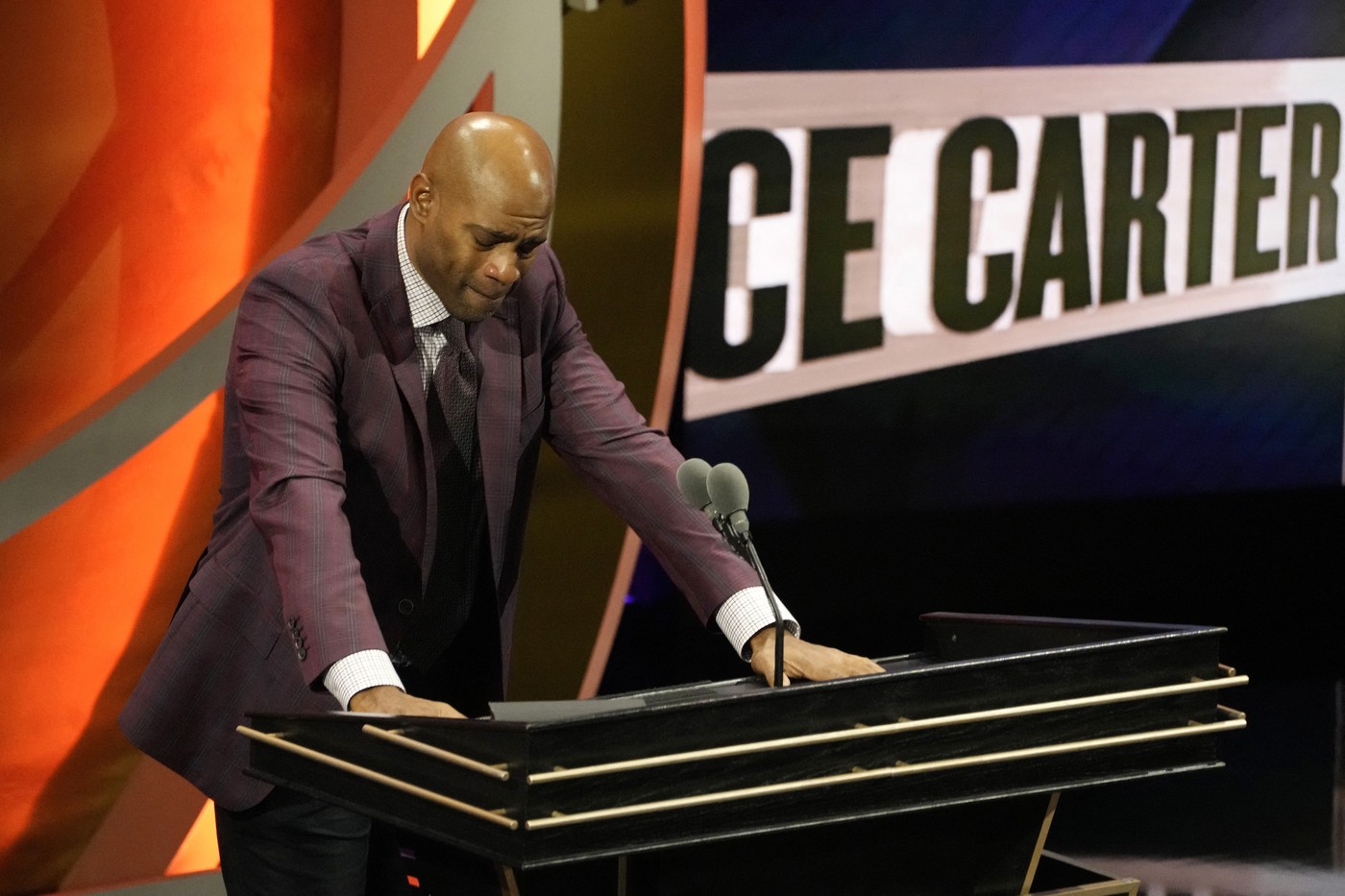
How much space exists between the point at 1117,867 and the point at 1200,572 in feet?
6.74

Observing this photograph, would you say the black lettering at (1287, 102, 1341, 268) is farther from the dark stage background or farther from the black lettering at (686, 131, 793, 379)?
the black lettering at (686, 131, 793, 379)

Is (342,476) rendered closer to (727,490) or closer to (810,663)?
(727,490)

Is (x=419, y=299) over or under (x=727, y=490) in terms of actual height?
over

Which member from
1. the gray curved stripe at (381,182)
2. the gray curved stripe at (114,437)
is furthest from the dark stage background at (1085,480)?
the gray curved stripe at (114,437)

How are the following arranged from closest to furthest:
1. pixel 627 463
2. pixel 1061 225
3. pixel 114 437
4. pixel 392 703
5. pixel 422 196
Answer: pixel 392 703, pixel 422 196, pixel 627 463, pixel 114 437, pixel 1061 225

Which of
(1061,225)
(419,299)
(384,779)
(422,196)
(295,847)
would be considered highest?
(1061,225)

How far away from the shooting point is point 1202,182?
562 centimetres

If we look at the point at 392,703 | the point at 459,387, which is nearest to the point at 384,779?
the point at 392,703

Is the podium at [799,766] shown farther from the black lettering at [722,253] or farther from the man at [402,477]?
the black lettering at [722,253]

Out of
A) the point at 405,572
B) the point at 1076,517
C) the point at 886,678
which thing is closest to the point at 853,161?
the point at 1076,517

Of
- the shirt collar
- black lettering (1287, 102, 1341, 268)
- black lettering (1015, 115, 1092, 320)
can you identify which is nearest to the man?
the shirt collar

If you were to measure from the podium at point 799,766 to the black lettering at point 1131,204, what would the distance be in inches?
149

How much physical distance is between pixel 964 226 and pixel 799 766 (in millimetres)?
3823

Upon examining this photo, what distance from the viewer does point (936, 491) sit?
528 centimetres
